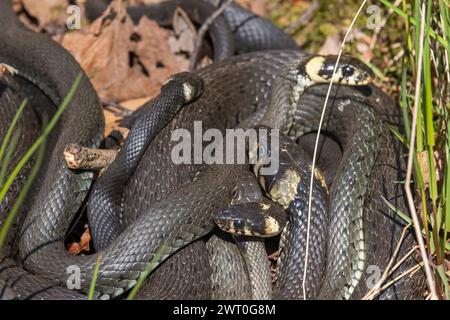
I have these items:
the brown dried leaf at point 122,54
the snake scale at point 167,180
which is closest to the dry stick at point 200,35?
the brown dried leaf at point 122,54

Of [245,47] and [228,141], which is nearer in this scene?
[228,141]

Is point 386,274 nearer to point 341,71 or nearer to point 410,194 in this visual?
point 410,194

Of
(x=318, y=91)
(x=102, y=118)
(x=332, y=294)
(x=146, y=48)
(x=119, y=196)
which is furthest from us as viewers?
(x=146, y=48)

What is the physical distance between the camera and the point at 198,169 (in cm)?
525

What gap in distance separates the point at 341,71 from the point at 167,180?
1852 mm

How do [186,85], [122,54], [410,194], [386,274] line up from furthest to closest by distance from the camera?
[122,54]
[186,85]
[386,274]
[410,194]

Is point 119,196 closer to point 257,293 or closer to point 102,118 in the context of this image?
point 102,118

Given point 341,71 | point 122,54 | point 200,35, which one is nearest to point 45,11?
point 122,54

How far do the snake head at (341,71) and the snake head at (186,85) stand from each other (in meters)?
1.01

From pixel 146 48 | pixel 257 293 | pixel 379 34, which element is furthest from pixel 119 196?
pixel 379 34

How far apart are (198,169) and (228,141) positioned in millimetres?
351

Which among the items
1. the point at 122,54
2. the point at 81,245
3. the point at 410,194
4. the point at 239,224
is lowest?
the point at 81,245

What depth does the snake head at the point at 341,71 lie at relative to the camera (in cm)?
568

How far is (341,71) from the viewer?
18.7 ft
